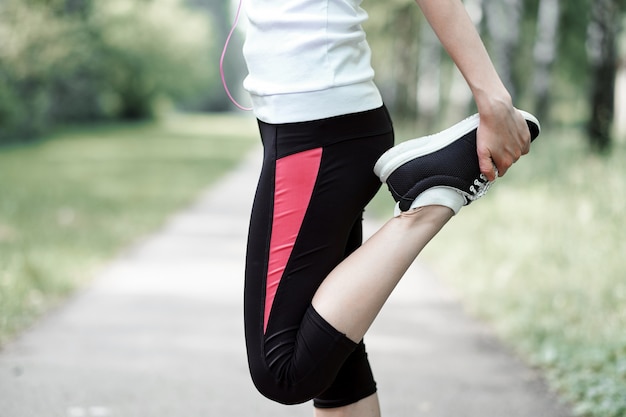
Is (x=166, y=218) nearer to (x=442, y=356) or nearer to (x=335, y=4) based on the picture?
(x=442, y=356)

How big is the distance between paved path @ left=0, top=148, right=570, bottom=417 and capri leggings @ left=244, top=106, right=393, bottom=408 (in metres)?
1.71

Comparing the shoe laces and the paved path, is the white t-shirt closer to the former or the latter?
the shoe laces

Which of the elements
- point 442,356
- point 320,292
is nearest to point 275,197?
point 320,292

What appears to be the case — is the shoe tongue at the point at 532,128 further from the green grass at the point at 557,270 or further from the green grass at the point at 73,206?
the green grass at the point at 73,206

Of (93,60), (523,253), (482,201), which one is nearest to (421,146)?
(523,253)

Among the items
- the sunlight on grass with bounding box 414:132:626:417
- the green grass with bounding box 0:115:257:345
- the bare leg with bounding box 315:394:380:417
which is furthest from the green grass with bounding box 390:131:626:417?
the green grass with bounding box 0:115:257:345

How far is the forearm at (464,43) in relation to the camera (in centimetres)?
179

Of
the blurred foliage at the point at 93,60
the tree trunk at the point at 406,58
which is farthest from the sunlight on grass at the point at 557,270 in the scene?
the tree trunk at the point at 406,58

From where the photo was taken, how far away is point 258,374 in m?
1.95

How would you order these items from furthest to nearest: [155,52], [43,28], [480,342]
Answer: [155,52] < [43,28] < [480,342]

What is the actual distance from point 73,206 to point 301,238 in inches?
386

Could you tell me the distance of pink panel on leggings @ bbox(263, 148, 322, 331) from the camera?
6.22ft

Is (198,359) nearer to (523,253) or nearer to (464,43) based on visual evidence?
(523,253)

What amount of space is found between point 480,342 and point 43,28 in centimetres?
1777
